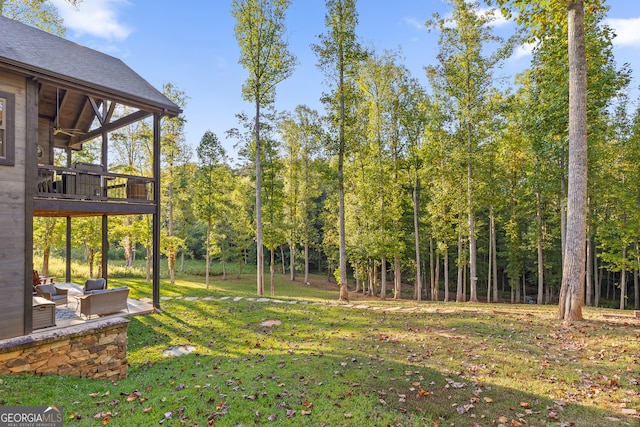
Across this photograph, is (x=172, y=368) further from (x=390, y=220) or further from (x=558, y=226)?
(x=558, y=226)

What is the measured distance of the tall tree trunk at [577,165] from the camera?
26.1 ft

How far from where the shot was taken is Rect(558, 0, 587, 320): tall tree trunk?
314 inches

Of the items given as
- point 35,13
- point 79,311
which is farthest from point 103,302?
point 35,13

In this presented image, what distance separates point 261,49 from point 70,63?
837 cm

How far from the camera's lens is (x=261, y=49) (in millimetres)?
15109

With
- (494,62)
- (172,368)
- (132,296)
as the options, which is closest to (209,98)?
(132,296)

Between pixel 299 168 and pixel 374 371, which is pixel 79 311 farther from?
pixel 299 168

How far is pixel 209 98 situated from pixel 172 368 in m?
18.0

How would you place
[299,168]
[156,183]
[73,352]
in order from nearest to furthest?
[73,352]
[156,183]
[299,168]

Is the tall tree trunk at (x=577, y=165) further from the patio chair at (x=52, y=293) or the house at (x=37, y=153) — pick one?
the patio chair at (x=52, y=293)

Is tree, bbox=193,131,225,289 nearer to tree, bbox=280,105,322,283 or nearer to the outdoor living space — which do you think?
tree, bbox=280,105,322,283

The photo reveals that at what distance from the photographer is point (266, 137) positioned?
17156mm

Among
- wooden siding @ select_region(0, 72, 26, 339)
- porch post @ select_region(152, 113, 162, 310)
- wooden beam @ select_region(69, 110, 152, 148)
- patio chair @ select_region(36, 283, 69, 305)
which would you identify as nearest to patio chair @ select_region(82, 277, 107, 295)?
patio chair @ select_region(36, 283, 69, 305)

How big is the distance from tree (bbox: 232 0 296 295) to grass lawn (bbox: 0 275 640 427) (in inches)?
337
